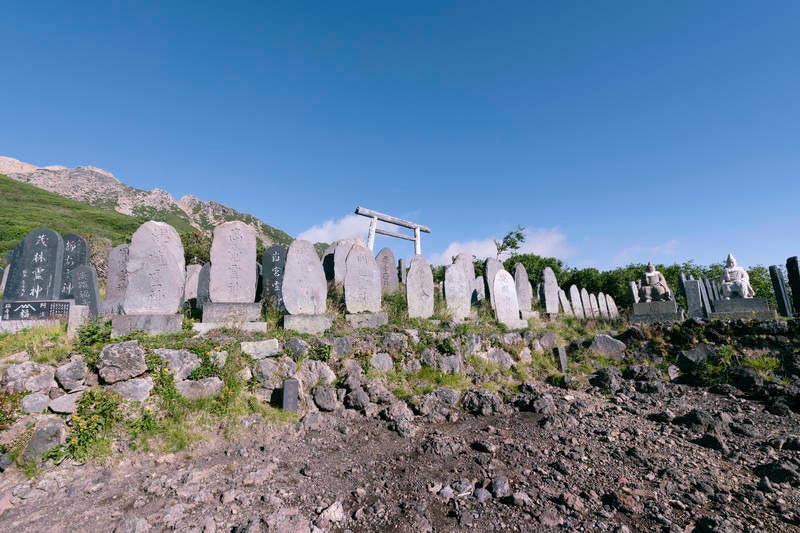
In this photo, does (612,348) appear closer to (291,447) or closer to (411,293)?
(411,293)

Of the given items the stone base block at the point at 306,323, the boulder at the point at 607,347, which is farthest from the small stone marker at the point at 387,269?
the boulder at the point at 607,347

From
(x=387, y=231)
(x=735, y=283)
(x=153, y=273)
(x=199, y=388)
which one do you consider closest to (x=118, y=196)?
(x=387, y=231)

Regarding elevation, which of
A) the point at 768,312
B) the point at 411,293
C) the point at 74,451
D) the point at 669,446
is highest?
the point at 411,293

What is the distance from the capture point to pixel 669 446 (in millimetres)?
3824

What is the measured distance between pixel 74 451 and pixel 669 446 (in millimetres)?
6061

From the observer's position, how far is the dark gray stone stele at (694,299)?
979 centimetres

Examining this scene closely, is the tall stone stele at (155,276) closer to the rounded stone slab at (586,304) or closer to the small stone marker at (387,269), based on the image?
the small stone marker at (387,269)

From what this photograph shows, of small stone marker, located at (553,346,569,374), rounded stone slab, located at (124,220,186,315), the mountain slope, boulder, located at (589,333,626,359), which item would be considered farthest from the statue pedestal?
the mountain slope

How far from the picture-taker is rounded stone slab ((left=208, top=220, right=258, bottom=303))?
6.13m

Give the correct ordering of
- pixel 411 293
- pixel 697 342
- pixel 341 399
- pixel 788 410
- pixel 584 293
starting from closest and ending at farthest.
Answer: pixel 788 410 → pixel 341 399 → pixel 697 342 → pixel 411 293 → pixel 584 293

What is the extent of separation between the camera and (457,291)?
8766 mm

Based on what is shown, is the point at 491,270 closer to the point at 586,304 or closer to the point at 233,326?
the point at 233,326

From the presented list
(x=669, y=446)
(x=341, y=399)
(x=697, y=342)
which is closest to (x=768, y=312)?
(x=697, y=342)

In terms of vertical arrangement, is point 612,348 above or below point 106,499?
above
